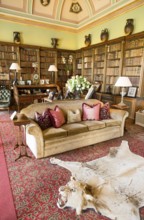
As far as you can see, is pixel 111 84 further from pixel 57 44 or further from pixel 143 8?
pixel 57 44

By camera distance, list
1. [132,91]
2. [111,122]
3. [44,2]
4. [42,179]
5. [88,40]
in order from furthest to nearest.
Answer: [88,40] < [44,2] < [132,91] < [111,122] < [42,179]

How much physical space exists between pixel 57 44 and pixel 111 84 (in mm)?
3263

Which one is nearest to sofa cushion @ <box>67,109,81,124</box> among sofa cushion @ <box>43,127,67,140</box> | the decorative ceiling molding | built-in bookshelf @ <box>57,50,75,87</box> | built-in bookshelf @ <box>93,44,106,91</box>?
sofa cushion @ <box>43,127,67,140</box>

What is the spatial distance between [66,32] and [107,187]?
7175 millimetres

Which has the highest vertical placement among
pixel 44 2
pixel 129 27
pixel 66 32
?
pixel 44 2

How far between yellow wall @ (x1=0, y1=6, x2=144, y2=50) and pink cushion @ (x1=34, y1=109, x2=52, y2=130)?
13.1 feet

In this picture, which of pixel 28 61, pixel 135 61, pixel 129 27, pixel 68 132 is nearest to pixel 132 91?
pixel 135 61

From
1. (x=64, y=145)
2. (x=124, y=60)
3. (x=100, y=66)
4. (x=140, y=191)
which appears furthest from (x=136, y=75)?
(x=140, y=191)

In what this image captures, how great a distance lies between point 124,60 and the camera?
16.6ft

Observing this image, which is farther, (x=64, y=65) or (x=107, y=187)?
(x=64, y=65)

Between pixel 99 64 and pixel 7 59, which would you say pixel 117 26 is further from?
pixel 7 59

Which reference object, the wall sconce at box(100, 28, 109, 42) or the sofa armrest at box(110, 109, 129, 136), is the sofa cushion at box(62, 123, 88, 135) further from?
the wall sconce at box(100, 28, 109, 42)

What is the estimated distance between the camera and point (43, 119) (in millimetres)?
2770

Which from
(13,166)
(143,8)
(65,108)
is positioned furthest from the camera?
(143,8)
